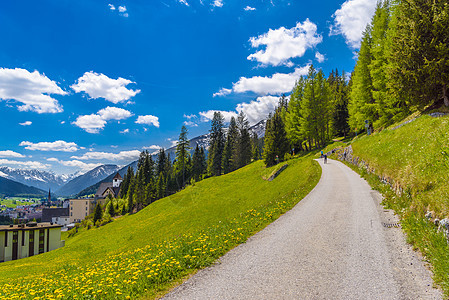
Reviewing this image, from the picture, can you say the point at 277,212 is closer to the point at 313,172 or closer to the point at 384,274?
the point at 384,274

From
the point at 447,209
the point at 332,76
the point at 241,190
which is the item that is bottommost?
the point at 241,190

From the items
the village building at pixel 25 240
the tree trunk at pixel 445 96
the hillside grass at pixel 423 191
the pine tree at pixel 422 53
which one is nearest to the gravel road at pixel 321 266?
the hillside grass at pixel 423 191

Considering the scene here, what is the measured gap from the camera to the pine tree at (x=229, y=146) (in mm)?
79000

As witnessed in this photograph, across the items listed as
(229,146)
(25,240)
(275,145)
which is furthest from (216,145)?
(25,240)

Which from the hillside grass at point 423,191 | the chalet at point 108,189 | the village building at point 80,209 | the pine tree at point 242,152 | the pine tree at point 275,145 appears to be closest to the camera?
the hillside grass at point 423,191

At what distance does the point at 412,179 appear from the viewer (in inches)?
431

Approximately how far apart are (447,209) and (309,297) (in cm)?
575

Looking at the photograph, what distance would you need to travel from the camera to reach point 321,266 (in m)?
6.49

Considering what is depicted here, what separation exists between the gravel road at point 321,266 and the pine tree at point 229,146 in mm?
67170

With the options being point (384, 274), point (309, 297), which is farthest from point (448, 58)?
point (309, 297)

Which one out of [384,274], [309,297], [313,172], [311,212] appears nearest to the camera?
[309,297]

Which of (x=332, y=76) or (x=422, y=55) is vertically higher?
(x=332, y=76)

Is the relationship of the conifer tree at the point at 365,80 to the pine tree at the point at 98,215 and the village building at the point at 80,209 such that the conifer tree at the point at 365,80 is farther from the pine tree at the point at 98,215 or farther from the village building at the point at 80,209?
the village building at the point at 80,209

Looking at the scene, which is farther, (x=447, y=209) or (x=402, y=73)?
(x=402, y=73)
